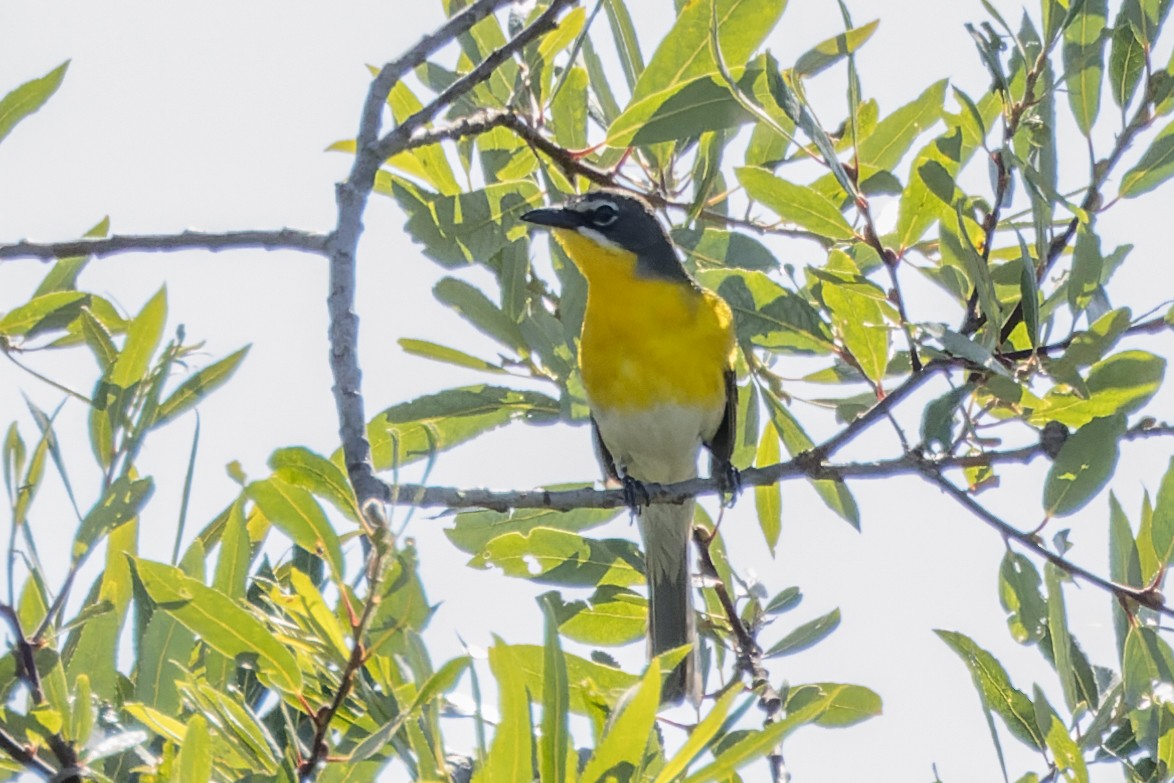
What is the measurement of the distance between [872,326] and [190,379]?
1.53 m

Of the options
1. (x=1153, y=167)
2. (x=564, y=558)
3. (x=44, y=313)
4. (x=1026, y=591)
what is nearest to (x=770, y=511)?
(x=564, y=558)

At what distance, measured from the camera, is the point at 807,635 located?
413 centimetres

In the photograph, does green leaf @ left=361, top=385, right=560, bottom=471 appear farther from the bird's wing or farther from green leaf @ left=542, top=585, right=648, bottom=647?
the bird's wing

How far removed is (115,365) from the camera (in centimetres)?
262

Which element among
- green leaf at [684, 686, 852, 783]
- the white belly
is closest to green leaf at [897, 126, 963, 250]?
green leaf at [684, 686, 852, 783]

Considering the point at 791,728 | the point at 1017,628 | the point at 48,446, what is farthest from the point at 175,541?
the point at 1017,628

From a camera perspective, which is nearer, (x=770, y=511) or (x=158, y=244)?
(x=158, y=244)

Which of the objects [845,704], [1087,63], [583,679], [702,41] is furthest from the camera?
[845,704]

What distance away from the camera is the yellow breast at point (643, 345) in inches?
215

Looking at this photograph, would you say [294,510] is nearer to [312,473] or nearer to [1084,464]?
[312,473]

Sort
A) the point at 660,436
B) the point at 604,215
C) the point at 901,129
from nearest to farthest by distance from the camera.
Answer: the point at 901,129 < the point at 604,215 < the point at 660,436

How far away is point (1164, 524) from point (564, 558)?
5.33 feet

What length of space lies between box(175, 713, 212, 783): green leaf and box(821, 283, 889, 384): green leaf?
6.46 feet

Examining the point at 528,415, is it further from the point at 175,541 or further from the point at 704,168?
the point at 175,541
